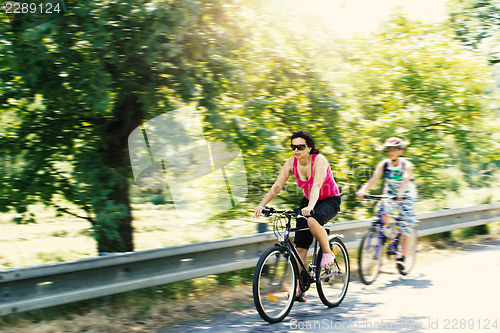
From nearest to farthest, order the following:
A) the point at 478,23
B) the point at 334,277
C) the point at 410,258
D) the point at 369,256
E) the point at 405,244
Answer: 1. the point at 334,277
2. the point at 369,256
3. the point at 405,244
4. the point at 410,258
5. the point at 478,23

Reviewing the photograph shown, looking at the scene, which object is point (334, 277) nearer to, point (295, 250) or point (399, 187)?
point (295, 250)

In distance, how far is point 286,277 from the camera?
5.55 meters

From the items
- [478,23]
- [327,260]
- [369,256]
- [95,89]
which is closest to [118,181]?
[95,89]

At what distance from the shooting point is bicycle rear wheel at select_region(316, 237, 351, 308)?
5828 mm

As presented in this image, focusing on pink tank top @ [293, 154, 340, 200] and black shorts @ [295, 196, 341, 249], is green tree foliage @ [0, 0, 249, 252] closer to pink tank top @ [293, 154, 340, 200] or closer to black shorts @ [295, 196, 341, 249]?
pink tank top @ [293, 154, 340, 200]

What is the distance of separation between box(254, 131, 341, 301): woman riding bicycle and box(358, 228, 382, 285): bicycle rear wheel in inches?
45.0

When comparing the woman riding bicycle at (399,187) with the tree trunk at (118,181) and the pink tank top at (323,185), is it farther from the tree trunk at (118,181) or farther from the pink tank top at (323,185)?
the tree trunk at (118,181)

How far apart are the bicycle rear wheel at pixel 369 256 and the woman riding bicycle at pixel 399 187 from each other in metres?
0.31

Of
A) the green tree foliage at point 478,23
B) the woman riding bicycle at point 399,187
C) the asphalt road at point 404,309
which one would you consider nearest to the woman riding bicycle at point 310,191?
the asphalt road at point 404,309

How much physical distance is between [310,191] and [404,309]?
5.47ft

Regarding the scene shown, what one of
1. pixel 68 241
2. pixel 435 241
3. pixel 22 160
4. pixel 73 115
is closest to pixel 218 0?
pixel 73 115

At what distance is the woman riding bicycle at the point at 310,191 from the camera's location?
219 inches

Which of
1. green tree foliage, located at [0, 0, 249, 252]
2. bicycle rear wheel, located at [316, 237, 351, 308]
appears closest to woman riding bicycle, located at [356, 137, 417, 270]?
bicycle rear wheel, located at [316, 237, 351, 308]

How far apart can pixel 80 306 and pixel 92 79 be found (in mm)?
2451
